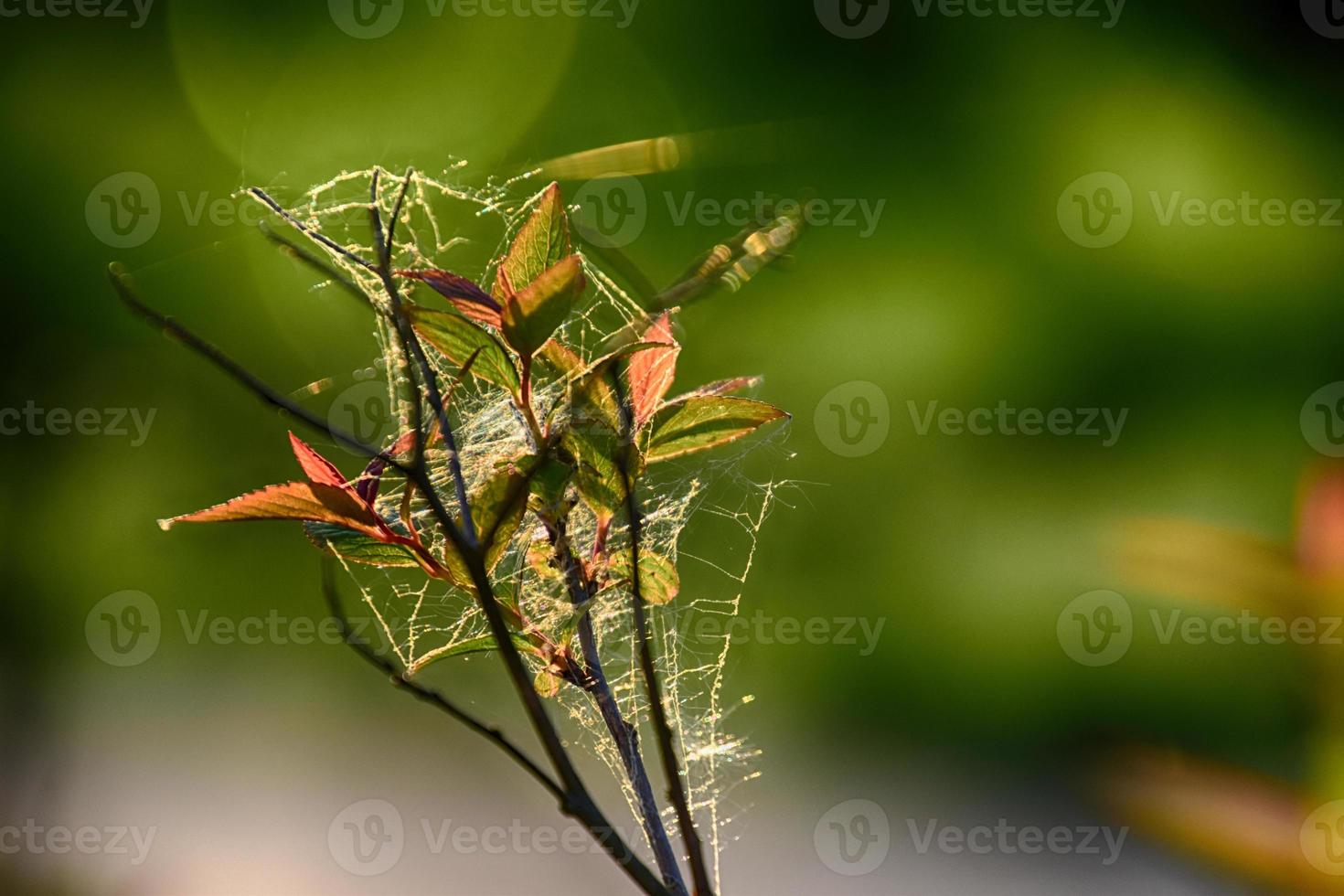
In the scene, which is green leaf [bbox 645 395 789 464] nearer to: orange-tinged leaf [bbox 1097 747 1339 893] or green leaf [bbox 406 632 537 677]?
green leaf [bbox 406 632 537 677]

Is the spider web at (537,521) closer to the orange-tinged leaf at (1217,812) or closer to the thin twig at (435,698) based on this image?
the thin twig at (435,698)

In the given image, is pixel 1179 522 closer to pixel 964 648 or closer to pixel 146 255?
pixel 964 648

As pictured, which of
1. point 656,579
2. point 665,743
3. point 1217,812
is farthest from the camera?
point 1217,812

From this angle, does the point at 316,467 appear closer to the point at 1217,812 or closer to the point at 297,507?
the point at 297,507

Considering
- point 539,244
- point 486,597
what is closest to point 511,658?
point 486,597

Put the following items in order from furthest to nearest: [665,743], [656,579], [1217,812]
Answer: [1217,812], [656,579], [665,743]

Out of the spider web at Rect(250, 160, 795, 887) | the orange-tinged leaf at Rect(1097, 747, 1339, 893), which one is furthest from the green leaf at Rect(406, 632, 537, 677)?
the orange-tinged leaf at Rect(1097, 747, 1339, 893)
